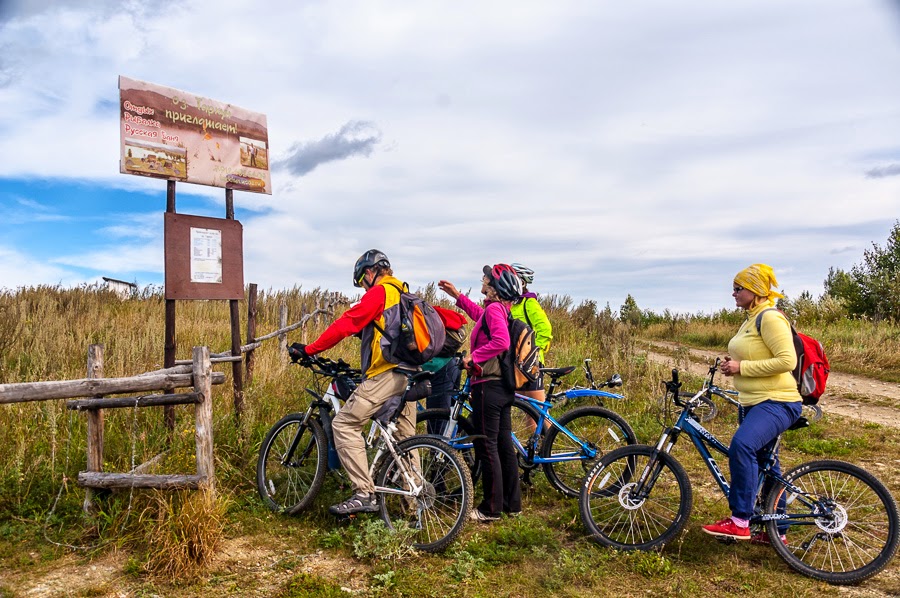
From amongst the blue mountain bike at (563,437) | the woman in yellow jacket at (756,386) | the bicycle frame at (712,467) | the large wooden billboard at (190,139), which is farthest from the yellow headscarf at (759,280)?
the large wooden billboard at (190,139)

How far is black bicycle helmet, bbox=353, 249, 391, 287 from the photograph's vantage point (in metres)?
5.57

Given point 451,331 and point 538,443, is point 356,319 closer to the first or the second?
point 451,331

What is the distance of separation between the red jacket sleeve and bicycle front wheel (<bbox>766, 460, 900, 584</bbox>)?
3306mm

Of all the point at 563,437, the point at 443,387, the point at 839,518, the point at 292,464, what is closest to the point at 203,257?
the point at 292,464

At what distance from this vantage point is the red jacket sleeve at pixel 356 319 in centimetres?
530

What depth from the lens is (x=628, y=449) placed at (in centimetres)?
528

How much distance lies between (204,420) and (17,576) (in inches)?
67.5

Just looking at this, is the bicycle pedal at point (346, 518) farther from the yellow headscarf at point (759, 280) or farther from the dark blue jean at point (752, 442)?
the yellow headscarf at point (759, 280)

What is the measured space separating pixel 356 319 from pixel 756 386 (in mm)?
3052

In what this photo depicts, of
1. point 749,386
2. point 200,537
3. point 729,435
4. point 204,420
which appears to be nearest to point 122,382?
point 204,420

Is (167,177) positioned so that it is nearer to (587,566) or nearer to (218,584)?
(218,584)

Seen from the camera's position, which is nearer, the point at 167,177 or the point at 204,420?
the point at 204,420

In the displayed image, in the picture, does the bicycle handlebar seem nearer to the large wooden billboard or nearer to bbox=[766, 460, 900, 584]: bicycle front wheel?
the large wooden billboard

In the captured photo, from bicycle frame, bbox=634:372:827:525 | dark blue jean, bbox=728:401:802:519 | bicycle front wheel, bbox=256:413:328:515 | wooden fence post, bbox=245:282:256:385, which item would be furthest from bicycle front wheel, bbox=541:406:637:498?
wooden fence post, bbox=245:282:256:385
